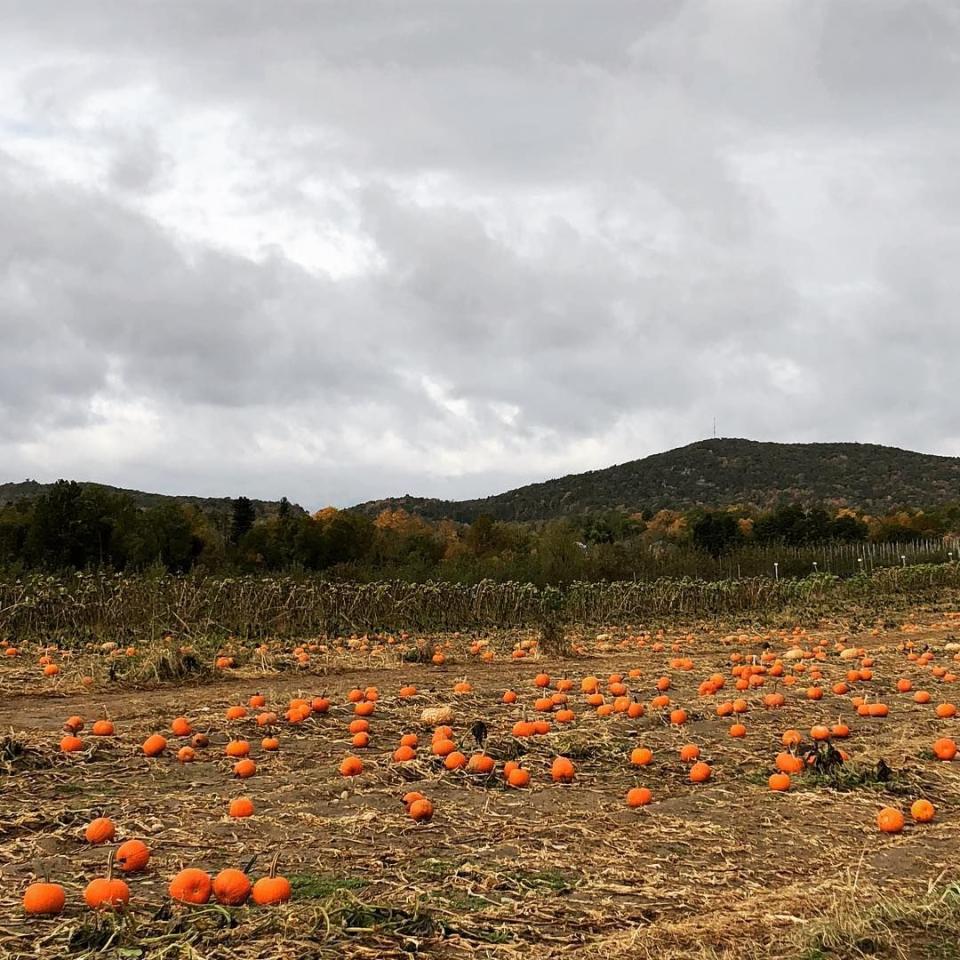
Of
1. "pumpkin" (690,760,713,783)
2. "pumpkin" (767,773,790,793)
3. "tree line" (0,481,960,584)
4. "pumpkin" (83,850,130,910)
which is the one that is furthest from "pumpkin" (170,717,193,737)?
"tree line" (0,481,960,584)

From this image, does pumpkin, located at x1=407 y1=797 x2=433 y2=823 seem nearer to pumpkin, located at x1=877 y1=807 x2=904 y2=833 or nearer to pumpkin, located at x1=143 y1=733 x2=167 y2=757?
pumpkin, located at x1=143 y1=733 x2=167 y2=757

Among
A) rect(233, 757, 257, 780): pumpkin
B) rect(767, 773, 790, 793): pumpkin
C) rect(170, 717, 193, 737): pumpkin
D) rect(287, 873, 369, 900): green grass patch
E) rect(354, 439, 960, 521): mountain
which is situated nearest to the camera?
rect(287, 873, 369, 900): green grass patch

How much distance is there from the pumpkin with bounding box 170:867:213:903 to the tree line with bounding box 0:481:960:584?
43.9ft

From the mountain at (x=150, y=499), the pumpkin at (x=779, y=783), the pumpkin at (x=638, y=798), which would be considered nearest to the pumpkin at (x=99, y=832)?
the pumpkin at (x=638, y=798)

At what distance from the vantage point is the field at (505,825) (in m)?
3.19

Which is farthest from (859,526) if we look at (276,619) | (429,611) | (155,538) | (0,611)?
(0,611)

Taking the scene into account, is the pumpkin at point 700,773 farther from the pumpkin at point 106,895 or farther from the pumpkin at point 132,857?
the pumpkin at point 106,895

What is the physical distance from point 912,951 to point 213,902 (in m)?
2.58

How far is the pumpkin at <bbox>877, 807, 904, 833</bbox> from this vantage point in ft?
14.6

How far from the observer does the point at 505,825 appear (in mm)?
4504

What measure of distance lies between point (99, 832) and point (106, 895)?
2.95ft

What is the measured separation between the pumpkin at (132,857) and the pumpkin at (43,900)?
16.2 inches

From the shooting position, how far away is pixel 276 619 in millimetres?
14922

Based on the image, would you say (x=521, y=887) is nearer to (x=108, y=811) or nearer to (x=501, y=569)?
(x=108, y=811)
